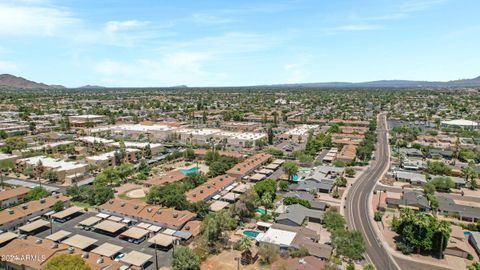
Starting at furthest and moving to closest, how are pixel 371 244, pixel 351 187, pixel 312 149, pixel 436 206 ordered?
pixel 312 149
pixel 351 187
pixel 436 206
pixel 371 244

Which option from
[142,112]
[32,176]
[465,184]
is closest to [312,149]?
[465,184]

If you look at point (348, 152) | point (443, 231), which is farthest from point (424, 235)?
point (348, 152)

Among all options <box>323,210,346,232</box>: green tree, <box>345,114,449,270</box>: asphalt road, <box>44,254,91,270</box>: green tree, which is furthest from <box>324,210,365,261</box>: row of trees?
<box>44,254,91,270</box>: green tree

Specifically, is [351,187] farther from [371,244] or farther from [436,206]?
[371,244]

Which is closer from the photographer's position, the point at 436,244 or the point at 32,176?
the point at 436,244

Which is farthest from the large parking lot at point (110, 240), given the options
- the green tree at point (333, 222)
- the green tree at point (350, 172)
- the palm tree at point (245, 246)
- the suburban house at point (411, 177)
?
the suburban house at point (411, 177)

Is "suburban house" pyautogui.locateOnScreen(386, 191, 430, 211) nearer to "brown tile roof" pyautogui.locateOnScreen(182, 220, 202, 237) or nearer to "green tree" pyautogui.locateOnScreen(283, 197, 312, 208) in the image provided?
"green tree" pyautogui.locateOnScreen(283, 197, 312, 208)

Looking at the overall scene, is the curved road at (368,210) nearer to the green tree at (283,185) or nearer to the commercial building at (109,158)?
the green tree at (283,185)
